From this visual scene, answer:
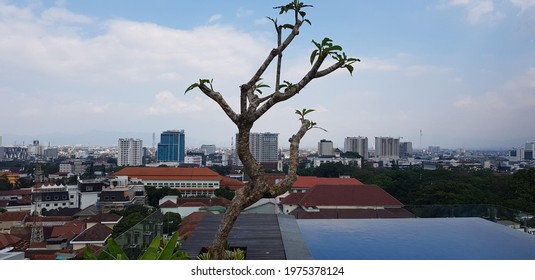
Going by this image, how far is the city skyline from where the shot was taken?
15.5 feet

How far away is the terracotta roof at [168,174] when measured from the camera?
89.4 ft

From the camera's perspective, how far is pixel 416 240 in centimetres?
512

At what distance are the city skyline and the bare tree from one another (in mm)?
564

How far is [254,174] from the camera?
273cm

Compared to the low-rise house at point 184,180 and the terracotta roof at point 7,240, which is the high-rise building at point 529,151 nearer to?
the low-rise house at point 184,180

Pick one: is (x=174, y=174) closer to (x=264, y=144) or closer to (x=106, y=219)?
(x=106, y=219)

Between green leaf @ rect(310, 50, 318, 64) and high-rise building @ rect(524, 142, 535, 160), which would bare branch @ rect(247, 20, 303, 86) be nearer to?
green leaf @ rect(310, 50, 318, 64)

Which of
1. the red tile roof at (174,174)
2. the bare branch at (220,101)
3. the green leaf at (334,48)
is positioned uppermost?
the green leaf at (334,48)

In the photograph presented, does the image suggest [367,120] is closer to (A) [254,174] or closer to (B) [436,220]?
(B) [436,220]

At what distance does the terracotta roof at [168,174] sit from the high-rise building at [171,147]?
31706 mm

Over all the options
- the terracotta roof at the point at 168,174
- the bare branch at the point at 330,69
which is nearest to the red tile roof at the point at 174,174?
the terracotta roof at the point at 168,174

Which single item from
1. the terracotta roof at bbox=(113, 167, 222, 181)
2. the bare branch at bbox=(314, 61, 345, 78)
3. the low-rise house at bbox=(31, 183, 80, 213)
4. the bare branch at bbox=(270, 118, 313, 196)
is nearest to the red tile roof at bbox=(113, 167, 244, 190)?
the terracotta roof at bbox=(113, 167, 222, 181)

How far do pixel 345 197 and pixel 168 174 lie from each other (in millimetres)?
17562
